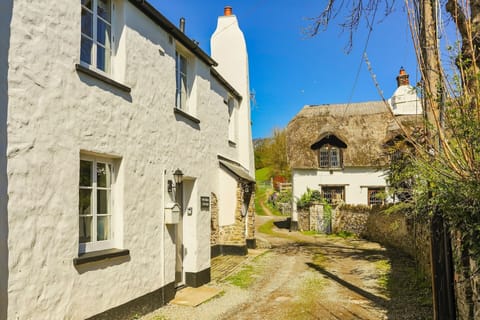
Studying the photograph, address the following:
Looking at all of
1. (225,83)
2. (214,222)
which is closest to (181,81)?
(225,83)

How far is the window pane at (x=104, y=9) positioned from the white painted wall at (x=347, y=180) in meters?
20.8

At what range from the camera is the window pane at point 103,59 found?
635 cm

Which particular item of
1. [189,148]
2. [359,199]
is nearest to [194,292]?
[189,148]

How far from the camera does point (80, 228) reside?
5.69m

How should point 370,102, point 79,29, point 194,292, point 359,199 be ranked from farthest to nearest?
point 370,102
point 359,199
point 194,292
point 79,29

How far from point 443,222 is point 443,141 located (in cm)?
152

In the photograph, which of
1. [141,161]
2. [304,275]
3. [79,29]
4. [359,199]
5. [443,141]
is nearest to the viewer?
[443,141]

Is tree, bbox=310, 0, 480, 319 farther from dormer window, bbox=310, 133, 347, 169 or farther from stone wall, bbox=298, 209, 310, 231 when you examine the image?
dormer window, bbox=310, 133, 347, 169

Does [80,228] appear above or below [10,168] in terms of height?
below

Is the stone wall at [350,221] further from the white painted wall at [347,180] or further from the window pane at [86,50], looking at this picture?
the window pane at [86,50]

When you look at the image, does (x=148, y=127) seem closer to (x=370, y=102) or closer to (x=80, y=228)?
(x=80, y=228)

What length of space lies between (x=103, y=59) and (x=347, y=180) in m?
21.7

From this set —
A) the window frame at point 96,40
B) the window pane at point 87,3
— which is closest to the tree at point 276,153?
the window frame at point 96,40

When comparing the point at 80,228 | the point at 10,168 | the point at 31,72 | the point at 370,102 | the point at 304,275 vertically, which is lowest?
the point at 304,275
